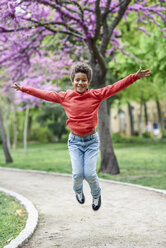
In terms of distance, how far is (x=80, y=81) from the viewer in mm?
4914

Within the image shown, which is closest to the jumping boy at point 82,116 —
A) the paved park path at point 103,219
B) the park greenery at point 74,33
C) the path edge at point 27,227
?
the paved park path at point 103,219

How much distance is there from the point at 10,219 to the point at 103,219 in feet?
4.96

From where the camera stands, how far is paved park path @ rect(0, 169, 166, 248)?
4.70 meters

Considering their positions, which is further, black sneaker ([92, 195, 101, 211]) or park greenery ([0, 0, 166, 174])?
park greenery ([0, 0, 166, 174])

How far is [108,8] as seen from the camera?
10570mm

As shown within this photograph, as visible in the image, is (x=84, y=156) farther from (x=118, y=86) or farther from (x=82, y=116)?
(x=118, y=86)

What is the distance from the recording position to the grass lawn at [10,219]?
5008 millimetres

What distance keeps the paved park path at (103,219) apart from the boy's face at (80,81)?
2.01 meters

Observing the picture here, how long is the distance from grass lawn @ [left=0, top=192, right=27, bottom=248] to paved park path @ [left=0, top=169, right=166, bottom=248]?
0.28 m

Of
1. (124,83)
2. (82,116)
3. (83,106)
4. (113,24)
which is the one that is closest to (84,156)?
(82,116)

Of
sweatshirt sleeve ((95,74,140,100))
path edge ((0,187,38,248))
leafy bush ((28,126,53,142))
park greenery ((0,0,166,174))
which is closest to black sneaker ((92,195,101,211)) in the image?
path edge ((0,187,38,248))

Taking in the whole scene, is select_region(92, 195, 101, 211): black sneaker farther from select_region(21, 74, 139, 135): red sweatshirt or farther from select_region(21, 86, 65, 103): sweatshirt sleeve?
select_region(21, 86, 65, 103): sweatshirt sleeve

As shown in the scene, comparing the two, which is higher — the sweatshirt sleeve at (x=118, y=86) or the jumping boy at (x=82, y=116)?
the sweatshirt sleeve at (x=118, y=86)

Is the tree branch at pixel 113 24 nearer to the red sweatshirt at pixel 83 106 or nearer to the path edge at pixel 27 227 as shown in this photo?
the red sweatshirt at pixel 83 106
